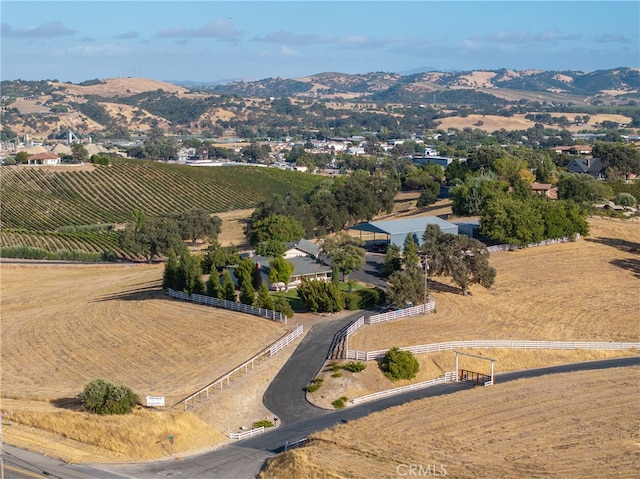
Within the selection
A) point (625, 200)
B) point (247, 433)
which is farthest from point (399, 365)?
point (625, 200)

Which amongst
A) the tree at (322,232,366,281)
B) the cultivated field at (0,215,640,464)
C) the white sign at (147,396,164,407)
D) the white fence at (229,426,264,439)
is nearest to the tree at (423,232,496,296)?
the cultivated field at (0,215,640,464)

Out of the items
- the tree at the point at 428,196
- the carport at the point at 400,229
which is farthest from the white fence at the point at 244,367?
the tree at the point at 428,196

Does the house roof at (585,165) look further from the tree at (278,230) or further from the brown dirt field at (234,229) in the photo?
the tree at (278,230)

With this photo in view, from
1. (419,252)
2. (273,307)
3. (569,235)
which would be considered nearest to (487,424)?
(273,307)

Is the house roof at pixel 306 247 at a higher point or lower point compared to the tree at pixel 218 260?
higher

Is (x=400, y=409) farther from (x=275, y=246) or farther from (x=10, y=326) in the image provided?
(x=10, y=326)

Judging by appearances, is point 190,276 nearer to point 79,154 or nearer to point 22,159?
point 22,159
